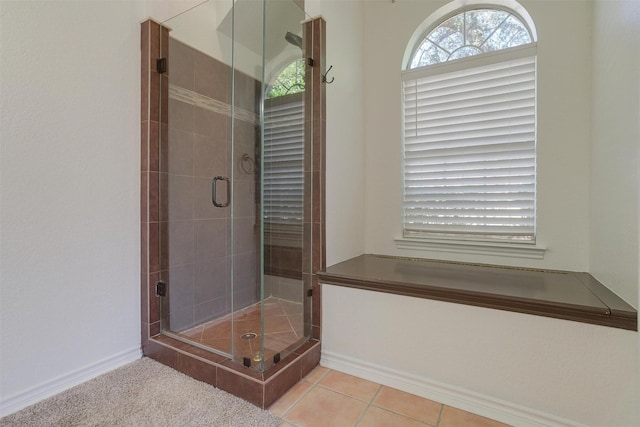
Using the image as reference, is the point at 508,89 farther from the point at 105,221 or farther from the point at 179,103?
the point at 105,221

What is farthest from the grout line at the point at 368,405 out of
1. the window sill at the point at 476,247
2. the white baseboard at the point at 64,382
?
the white baseboard at the point at 64,382

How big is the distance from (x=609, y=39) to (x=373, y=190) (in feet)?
4.97

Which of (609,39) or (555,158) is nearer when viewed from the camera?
(609,39)

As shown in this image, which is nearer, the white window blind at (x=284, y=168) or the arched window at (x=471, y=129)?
the white window blind at (x=284, y=168)

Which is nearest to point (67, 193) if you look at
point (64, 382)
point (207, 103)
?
point (64, 382)

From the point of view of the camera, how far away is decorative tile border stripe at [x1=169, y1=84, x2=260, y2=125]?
1827 mm

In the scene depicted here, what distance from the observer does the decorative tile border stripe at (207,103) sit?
71.9 inches

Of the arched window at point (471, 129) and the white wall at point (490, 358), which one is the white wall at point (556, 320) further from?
the arched window at point (471, 129)

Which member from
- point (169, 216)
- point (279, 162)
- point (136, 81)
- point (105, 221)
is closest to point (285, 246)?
point (279, 162)

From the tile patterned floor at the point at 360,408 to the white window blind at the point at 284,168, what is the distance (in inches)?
31.9

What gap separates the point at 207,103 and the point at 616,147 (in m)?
2.36

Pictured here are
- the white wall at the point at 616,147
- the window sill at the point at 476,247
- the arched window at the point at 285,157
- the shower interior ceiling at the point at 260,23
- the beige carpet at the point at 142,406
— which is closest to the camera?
the white wall at the point at 616,147

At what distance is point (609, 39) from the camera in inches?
57.6

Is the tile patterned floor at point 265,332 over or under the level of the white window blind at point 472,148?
under
